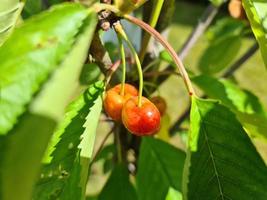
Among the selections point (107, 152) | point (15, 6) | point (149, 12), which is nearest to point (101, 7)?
point (15, 6)

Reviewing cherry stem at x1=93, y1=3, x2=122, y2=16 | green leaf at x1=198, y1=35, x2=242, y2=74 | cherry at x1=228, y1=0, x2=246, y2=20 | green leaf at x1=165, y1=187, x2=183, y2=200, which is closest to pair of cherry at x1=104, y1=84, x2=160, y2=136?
cherry stem at x1=93, y1=3, x2=122, y2=16

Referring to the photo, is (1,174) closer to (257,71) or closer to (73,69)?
(73,69)

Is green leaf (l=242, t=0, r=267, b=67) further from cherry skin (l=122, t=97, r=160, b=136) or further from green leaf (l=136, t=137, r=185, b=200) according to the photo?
green leaf (l=136, t=137, r=185, b=200)

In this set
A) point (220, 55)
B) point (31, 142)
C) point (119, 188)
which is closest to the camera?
point (31, 142)

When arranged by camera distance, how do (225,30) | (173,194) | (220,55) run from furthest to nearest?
(225,30) < (220,55) < (173,194)

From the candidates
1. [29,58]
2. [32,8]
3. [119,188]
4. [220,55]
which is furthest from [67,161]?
[220,55]

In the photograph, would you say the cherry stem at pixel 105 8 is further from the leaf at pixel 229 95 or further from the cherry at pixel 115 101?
the leaf at pixel 229 95

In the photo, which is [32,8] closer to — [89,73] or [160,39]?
[89,73]
